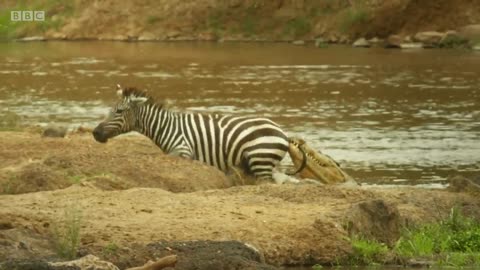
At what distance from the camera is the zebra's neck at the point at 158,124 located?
17.6 meters

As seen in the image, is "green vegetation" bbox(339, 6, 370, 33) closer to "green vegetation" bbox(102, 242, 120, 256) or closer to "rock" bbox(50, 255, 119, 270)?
"green vegetation" bbox(102, 242, 120, 256)

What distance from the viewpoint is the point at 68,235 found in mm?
10133

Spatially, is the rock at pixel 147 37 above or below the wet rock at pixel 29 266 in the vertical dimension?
below

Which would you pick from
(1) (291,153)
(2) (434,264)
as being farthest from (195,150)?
(2) (434,264)

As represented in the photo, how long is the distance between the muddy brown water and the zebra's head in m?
3.45

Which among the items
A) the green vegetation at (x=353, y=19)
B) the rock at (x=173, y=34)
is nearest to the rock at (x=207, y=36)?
the rock at (x=173, y=34)

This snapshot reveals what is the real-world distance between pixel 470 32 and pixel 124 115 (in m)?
34.0

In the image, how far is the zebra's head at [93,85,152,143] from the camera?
1804 centimetres

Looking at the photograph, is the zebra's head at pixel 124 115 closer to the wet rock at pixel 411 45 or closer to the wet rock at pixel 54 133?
the wet rock at pixel 54 133

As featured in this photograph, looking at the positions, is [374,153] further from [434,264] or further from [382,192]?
[434,264]

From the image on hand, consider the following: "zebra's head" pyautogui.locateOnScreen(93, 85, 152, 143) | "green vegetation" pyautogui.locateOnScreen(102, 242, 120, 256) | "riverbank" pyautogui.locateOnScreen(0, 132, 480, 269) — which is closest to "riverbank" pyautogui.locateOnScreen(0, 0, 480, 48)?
"zebra's head" pyautogui.locateOnScreen(93, 85, 152, 143)

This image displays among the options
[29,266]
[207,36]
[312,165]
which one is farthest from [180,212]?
[207,36]

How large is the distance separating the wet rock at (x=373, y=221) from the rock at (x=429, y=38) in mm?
38620

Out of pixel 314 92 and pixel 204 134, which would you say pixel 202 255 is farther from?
pixel 314 92
